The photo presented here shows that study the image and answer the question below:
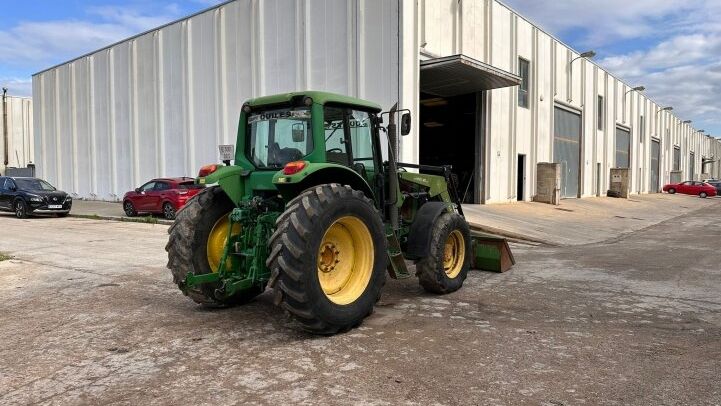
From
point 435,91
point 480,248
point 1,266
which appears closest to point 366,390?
point 480,248

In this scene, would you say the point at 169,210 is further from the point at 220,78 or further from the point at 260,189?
the point at 260,189

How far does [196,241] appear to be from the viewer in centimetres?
563

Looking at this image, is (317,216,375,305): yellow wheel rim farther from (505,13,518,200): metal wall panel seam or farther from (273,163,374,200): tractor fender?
(505,13,518,200): metal wall panel seam

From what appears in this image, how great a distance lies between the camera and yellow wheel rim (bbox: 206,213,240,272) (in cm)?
582

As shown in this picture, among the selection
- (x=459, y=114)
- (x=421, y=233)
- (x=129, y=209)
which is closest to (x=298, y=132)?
(x=421, y=233)

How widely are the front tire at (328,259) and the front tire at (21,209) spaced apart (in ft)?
58.1

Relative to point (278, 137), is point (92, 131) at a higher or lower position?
higher

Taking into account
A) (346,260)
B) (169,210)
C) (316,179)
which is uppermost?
(316,179)

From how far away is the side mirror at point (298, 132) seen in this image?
5.54 meters

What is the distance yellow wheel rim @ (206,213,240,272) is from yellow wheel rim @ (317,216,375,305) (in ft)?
3.82

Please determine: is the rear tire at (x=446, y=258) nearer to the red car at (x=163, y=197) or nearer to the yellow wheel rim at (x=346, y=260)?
the yellow wheel rim at (x=346, y=260)

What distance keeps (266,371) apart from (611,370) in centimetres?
273

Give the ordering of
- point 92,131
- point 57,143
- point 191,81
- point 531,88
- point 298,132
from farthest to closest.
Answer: point 57,143 < point 92,131 < point 531,88 < point 191,81 < point 298,132

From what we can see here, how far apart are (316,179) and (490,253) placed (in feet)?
13.9
